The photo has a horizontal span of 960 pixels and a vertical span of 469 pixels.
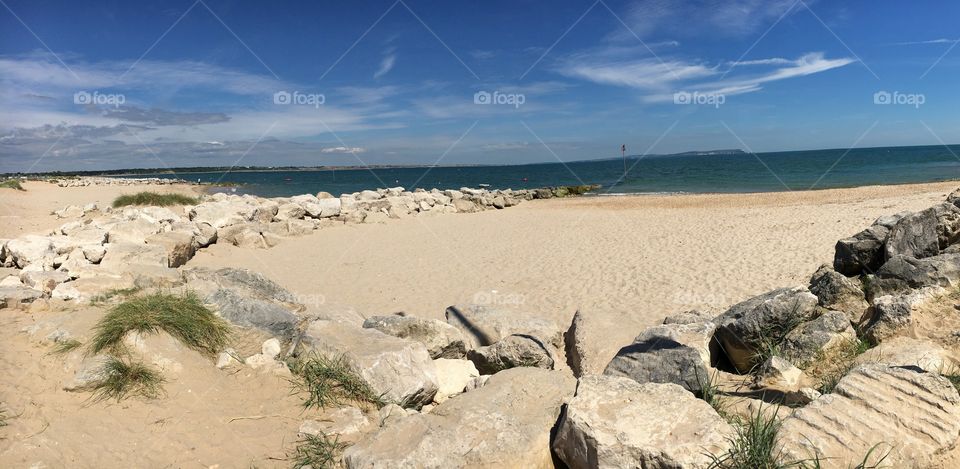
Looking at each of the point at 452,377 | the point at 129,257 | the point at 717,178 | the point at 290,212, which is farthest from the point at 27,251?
the point at 717,178

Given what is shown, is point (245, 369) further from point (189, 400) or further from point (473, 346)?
point (473, 346)

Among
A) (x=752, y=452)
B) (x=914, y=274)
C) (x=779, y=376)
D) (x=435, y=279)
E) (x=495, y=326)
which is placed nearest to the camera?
(x=752, y=452)

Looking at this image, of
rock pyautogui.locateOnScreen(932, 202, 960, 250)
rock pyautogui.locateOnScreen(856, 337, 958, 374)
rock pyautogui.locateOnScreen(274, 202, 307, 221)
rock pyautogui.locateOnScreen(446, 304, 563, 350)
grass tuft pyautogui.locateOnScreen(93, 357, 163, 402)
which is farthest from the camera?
rock pyautogui.locateOnScreen(274, 202, 307, 221)

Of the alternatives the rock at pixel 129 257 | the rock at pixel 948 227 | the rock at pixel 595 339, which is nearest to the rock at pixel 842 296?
the rock at pixel 948 227

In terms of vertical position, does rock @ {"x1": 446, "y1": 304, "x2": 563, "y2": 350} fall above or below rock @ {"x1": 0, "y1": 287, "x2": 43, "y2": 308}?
below

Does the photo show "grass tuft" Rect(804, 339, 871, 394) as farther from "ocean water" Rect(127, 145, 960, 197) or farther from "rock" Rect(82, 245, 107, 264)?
"ocean water" Rect(127, 145, 960, 197)

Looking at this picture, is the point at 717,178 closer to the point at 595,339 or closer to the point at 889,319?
the point at 595,339

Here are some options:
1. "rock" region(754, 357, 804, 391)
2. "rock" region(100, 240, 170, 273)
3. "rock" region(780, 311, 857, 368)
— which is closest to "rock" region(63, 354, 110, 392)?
"rock" region(100, 240, 170, 273)

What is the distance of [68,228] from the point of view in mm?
12773

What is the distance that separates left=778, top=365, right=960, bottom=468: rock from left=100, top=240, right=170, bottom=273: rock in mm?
8657

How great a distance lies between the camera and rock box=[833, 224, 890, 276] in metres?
6.34

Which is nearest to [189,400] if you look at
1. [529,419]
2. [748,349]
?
[529,419]

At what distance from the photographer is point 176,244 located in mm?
11461

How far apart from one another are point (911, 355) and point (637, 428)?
8.64 feet
